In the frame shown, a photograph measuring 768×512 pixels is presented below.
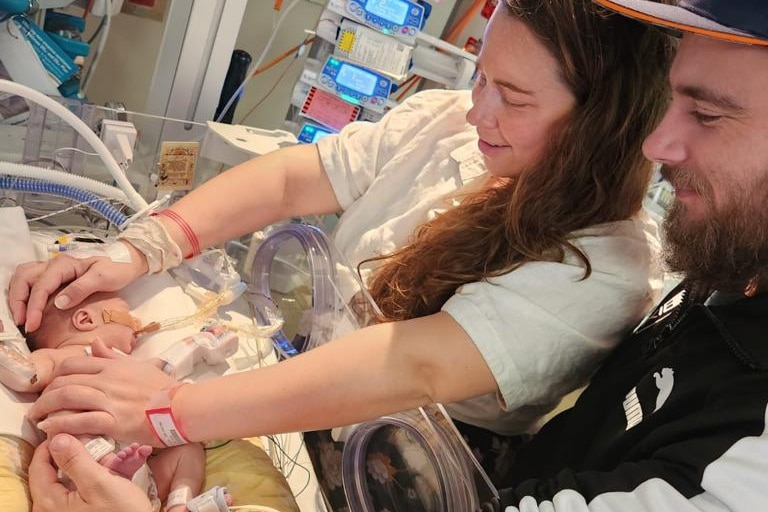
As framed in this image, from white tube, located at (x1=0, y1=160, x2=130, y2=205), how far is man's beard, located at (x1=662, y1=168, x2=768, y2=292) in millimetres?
1140

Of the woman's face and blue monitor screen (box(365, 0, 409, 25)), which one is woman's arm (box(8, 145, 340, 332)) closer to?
the woman's face

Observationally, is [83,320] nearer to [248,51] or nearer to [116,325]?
[116,325]

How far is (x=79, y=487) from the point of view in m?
0.95

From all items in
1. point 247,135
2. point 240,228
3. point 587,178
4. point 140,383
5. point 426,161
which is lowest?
point 140,383

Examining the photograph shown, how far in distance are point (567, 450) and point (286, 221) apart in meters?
0.83

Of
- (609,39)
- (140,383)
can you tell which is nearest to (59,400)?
(140,383)

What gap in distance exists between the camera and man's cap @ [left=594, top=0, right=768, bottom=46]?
791mm

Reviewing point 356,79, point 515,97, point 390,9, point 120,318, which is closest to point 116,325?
point 120,318

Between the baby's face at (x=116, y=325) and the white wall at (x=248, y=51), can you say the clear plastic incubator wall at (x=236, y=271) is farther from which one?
the white wall at (x=248, y=51)

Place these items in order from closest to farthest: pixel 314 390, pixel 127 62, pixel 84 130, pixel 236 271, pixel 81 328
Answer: pixel 314 390 < pixel 81 328 < pixel 84 130 < pixel 236 271 < pixel 127 62

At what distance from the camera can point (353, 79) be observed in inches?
80.0

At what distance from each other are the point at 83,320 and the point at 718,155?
3.69 ft

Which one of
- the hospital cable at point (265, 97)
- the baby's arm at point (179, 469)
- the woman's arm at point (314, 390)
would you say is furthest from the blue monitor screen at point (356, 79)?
the baby's arm at point (179, 469)

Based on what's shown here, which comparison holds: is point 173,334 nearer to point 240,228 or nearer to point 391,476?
point 240,228
